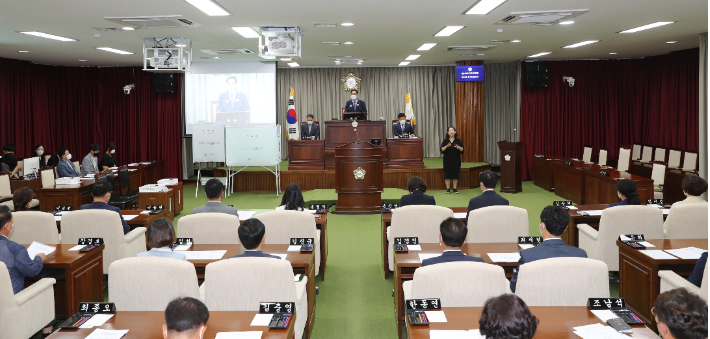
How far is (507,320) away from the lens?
1949 millimetres

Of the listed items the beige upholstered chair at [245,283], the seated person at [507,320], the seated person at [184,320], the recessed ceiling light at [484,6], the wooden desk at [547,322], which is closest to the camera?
the seated person at [507,320]

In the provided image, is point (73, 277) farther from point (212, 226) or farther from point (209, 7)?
point (209, 7)

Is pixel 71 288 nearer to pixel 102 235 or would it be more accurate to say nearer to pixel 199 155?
pixel 102 235

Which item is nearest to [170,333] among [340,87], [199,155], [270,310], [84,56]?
[270,310]

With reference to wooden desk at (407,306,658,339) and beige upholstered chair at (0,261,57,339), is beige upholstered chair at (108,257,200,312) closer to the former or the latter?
beige upholstered chair at (0,261,57,339)

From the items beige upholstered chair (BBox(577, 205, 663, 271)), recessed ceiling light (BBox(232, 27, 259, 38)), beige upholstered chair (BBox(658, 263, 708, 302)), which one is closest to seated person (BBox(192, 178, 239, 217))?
recessed ceiling light (BBox(232, 27, 259, 38))

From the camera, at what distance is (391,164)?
12594 mm

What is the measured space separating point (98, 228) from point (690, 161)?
380 inches

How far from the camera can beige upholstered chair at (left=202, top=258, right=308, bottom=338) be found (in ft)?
10.1

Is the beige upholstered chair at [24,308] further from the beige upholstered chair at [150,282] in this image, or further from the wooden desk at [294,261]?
the wooden desk at [294,261]

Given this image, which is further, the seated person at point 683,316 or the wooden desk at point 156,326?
the wooden desk at point 156,326

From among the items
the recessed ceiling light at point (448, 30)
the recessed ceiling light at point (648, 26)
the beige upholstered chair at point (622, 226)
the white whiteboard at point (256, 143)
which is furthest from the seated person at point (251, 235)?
the white whiteboard at point (256, 143)

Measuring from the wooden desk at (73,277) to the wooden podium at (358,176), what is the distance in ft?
15.3

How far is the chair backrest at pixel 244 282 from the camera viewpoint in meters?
3.09
